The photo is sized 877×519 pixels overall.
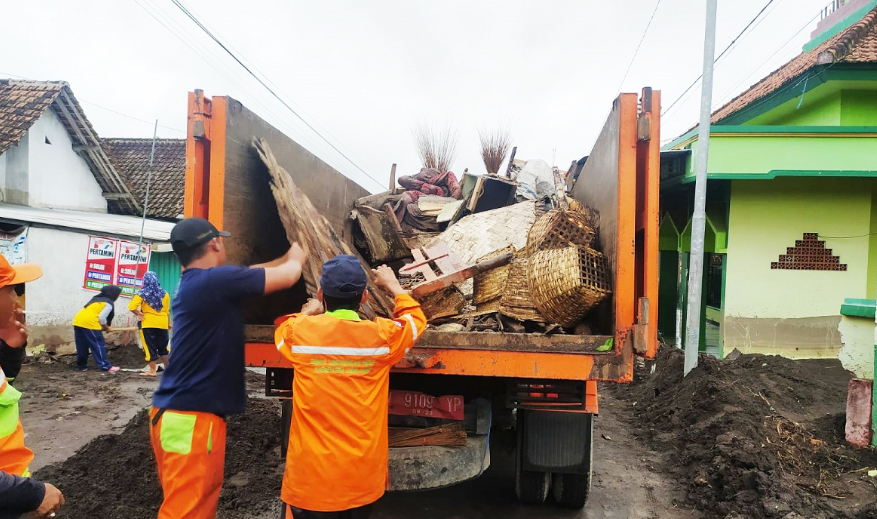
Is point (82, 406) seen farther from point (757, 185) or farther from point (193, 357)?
point (757, 185)

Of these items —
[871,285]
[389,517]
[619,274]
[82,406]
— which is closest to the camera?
[619,274]

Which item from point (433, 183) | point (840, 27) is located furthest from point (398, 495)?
point (840, 27)

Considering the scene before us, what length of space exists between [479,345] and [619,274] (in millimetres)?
812

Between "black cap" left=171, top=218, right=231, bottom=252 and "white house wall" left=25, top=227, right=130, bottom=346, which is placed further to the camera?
"white house wall" left=25, top=227, right=130, bottom=346

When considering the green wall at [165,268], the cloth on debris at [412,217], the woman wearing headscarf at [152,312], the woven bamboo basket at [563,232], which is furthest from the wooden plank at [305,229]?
the green wall at [165,268]

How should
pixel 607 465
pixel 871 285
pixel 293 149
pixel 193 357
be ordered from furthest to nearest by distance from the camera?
pixel 871 285 → pixel 607 465 → pixel 293 149 → pixel 193 357

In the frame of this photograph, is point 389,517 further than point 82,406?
No

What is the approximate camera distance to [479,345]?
288cm

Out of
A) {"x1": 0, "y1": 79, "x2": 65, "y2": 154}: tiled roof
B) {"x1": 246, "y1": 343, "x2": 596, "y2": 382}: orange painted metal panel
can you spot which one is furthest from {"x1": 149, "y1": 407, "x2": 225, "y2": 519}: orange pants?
{"x1": 0, "y1": 79, "x2": 65, "y2": 154}: tiled roof

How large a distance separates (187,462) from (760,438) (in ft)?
13.8

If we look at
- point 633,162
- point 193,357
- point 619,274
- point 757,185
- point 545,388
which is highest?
point 757,185

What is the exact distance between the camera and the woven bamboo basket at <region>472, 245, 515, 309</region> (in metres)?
3.63

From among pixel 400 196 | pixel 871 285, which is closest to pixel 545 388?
pixel 400 196

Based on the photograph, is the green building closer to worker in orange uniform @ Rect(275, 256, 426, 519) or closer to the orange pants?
worker in orange uniform @ Rect(275, 256, 426, 519)
